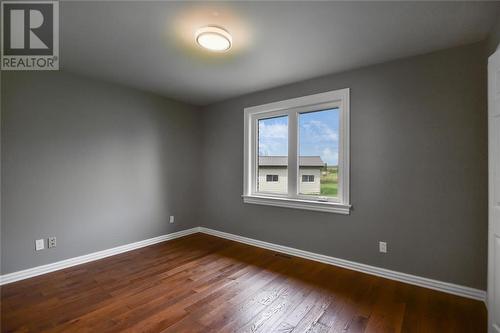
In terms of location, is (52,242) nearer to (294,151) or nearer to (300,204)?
(300,204)

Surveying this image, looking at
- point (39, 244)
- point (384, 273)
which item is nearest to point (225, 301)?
point (384, 273)

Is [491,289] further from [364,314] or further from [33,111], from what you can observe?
[33,111]

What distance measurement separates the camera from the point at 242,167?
3.90 metres

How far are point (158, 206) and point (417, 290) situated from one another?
3632 mm

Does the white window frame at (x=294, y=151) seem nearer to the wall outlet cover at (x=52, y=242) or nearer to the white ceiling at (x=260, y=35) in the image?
the white ceiling at (x=260, y=35)

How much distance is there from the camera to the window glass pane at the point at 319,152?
3049 millimetres

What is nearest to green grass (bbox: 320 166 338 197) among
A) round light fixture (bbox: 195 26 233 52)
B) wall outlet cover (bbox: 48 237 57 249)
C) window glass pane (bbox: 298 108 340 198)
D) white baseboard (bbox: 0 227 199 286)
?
window glass pane (bbox: 298 108 340 198)

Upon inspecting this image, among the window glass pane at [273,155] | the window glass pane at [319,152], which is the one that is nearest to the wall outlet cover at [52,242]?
the window glass pane at [273,155]

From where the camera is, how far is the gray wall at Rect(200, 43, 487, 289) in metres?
2.17

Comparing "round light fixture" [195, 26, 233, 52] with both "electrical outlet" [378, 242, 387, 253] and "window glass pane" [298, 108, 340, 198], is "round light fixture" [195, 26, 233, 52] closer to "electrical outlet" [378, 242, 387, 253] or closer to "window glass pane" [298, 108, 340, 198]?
"window glass pane" [298, 108, 340, 198]

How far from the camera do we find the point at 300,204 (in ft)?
10.5

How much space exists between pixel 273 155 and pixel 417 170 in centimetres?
190

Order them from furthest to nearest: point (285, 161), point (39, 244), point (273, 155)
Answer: point (273, 155) < point (285, 161) < point (39, 244)

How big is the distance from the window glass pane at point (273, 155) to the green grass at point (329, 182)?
592 millimetres
